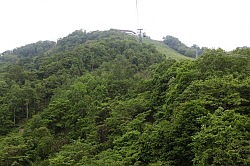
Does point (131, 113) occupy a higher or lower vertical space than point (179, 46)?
lower

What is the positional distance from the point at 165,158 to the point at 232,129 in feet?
23.3

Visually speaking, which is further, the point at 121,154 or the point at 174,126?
the point at 121,154

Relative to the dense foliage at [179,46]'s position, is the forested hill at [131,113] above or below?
below

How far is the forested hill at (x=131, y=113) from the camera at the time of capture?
67.8 feet

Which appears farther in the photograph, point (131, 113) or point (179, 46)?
point (179, 46)

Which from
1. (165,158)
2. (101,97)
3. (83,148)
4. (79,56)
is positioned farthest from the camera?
(79,56)

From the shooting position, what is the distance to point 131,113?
116 feet

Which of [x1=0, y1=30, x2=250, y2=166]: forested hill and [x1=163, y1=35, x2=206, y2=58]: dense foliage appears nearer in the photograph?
[x1=0, y1=30, x2=250, y2=166]: forested hill

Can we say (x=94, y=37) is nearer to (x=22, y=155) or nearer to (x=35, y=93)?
(x=35, y=93)

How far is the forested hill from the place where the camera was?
814 inches

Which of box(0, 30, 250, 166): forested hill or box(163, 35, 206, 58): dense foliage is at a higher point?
box(163, 35, 206, 58): dense foliage

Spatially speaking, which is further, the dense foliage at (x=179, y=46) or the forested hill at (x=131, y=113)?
the dense foliage at (x=179, y=46)

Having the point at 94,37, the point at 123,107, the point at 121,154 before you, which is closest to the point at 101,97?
the point at 123,107

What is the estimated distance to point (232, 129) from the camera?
1852 cm
